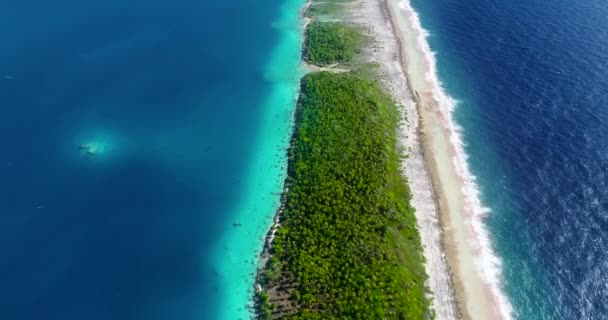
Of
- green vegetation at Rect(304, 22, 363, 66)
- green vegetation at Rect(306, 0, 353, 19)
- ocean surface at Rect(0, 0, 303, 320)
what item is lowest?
ocean surface at Rect(0, 0, 303, 320)

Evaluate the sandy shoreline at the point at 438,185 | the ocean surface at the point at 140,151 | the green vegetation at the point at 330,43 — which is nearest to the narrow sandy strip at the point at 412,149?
the sandy shoreline at the point at 438,185

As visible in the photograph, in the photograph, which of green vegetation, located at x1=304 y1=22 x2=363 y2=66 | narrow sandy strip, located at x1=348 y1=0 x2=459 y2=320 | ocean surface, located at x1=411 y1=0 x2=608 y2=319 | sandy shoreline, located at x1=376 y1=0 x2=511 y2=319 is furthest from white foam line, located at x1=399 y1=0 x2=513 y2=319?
green vegetation, located at x1=304 y1=22 x2=363 y2=66

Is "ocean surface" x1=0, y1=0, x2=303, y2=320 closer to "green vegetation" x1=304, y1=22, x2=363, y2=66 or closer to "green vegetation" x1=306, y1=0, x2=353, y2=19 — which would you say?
"green vegetation" x1=304, y1=22, x2=363, y2=66

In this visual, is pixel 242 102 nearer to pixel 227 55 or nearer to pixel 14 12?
pixel 227 55

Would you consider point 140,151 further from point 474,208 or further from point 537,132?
point 537,132

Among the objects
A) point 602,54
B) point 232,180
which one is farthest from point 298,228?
point 602,54

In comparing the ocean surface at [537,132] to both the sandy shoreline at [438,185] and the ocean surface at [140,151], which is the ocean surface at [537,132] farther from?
the ocean surface at [140,151]
